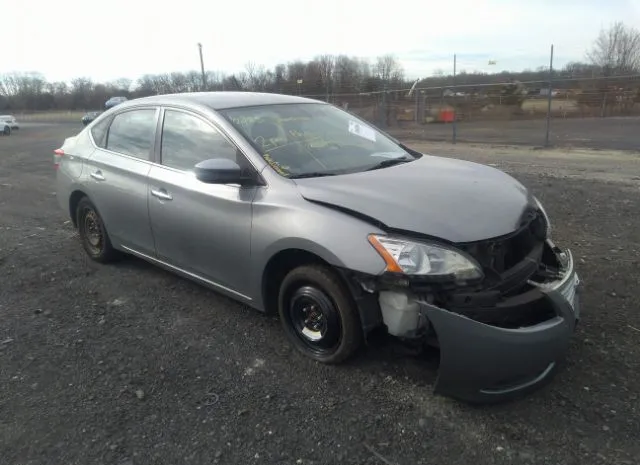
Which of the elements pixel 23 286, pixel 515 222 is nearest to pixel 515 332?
pixel 515 222

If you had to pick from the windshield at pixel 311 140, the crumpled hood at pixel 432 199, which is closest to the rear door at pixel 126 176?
the windshield at pixel 311 140

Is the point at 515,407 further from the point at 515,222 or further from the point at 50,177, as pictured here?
the point at 50,177

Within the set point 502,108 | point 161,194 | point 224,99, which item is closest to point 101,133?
point 161,194

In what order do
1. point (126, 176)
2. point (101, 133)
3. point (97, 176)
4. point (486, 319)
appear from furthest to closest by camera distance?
point (101, 133) → point (97, 176) → point (126, 176) → point (486, 319)

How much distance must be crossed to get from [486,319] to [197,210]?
2.11 m

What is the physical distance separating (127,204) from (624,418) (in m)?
3.79

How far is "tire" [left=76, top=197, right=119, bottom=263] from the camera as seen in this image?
490 centimetres

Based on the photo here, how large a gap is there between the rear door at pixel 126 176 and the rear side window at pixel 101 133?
0.01m

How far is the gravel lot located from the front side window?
1.14 metres

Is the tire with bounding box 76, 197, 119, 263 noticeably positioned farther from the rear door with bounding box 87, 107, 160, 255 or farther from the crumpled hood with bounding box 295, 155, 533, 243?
the crumpled hood with bounding box 295, 155, 533, 243

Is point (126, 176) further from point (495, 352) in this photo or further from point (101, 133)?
point (495, 352)

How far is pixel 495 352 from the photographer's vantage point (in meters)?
2.48

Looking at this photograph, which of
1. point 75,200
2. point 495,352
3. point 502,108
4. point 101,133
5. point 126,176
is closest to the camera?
point 495,352

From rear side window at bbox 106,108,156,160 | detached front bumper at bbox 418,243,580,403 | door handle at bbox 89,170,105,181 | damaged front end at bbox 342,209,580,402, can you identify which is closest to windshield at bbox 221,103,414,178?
rear side window at bbox 106,108,156,160
